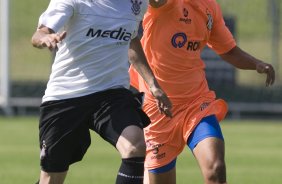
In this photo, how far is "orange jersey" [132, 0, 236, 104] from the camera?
957cm

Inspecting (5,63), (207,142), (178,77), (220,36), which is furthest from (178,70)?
(5,63)

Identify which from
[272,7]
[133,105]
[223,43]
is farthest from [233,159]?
[272,7]

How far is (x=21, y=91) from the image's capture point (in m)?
24.2

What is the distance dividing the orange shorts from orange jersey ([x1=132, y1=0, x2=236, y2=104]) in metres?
0.11

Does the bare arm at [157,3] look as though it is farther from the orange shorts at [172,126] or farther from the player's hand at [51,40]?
the player's hand at [51,40]

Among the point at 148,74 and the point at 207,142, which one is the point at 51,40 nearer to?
the point at 148,74

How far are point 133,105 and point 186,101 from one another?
1287 millimetres

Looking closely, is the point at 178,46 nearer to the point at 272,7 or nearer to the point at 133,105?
the point at 133,105

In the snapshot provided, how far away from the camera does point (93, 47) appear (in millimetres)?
8414

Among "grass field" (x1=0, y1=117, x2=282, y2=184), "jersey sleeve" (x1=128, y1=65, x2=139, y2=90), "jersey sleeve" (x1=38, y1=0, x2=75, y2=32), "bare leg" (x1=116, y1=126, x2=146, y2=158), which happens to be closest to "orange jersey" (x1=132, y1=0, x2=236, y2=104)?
"jersey sleeve" (x1=128, y1=65, x2=139, y2=90)

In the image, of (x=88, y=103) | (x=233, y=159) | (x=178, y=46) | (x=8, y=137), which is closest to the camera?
(x=88, y=103)

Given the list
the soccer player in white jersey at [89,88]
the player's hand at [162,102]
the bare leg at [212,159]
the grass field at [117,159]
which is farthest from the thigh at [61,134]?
the grass field at [117,159]

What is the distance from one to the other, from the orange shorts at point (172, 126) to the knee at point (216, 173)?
589 millimetres

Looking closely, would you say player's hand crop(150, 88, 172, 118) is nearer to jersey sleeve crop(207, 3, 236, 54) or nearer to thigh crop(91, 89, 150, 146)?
thigh crop(91, 89, 150, 146)
